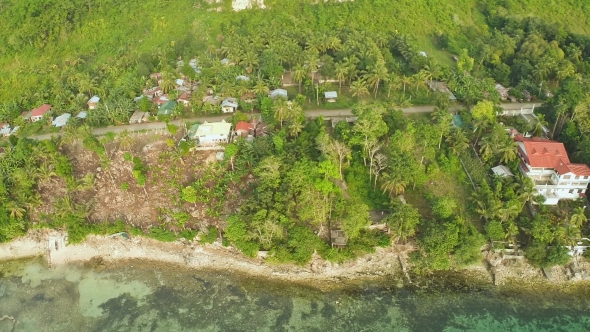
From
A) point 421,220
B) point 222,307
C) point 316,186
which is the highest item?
point 316,186

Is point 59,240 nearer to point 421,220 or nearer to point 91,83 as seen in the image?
point 91,83

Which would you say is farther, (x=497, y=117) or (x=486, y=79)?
(x=486, y=79)

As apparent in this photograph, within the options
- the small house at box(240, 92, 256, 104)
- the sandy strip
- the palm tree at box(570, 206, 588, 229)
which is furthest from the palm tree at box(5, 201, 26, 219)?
the palm tree at box(570, 206, 588, 229)

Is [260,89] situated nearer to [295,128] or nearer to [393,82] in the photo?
[295,128]

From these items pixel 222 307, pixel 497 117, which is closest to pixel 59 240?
pixel 222 307

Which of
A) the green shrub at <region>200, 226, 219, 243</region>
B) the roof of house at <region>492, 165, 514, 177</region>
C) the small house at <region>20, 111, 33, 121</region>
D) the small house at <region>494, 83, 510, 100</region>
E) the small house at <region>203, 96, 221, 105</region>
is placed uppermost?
the small house at <region>203, 96, 221, 105</region>

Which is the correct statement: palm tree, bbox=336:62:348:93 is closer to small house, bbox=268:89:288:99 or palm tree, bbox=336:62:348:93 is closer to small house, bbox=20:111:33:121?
small house, bbox=268:89:288:99
